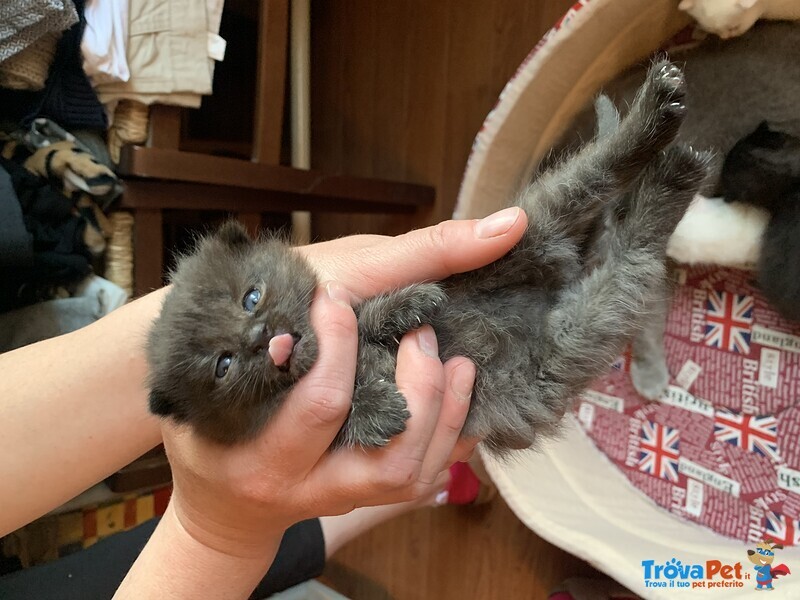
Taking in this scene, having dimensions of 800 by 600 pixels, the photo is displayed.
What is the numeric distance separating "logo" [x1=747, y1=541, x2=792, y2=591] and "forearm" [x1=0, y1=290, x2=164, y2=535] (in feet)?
4.46

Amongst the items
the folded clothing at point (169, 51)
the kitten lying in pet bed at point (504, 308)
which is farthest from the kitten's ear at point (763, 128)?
the folded clothing at point (169, 51)

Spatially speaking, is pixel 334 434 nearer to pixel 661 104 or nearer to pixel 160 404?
pixel 160 404

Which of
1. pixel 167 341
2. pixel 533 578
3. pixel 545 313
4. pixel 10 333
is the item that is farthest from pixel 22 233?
pixel 533 578

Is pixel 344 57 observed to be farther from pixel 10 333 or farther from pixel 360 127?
pixel 10 333

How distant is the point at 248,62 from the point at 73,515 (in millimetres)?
1845

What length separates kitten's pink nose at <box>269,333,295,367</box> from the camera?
86cm

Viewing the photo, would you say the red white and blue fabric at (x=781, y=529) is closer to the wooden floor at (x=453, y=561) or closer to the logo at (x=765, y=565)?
the logo at (x=765, y=565)

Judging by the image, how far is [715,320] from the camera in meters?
1.71

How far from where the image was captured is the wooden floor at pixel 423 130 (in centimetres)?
212

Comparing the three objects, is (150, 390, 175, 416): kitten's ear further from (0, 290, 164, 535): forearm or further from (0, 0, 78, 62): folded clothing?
(0, 0, 78, 62): folded clothing

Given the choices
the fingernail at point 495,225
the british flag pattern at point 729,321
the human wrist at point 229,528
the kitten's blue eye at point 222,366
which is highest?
the fingernail at point 495,225

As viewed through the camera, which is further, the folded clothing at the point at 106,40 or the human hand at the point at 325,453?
the folded clothing at the point at 106,40

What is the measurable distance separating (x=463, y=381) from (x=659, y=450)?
3.64 ft

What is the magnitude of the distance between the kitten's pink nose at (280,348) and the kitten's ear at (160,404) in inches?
7.5
